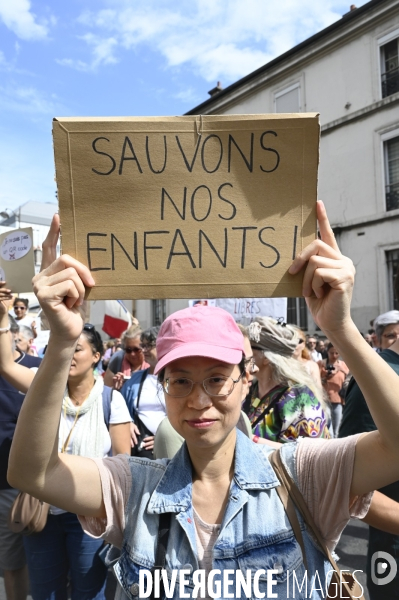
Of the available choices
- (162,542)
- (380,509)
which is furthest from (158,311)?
(162,542)

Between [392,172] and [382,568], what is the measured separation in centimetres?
1420

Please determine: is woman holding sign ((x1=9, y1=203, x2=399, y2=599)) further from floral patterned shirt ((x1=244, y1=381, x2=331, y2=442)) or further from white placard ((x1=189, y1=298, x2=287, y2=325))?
white placard ((x1=189, y1=298, x2=287, y2=325))

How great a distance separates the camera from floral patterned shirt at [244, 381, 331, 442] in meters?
2.66

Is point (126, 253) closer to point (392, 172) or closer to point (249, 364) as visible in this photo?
point (249, 364)

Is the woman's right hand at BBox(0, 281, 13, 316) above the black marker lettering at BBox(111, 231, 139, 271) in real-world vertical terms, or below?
below

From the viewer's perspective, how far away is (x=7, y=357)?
2.64 meters

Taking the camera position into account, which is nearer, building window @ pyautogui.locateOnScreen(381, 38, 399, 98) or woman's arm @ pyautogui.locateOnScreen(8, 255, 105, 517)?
woman's arm @ pyautogui.locateOnScreen(8, 255, 105, 517)

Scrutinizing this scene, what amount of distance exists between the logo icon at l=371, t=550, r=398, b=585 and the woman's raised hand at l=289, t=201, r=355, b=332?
3.80 feet

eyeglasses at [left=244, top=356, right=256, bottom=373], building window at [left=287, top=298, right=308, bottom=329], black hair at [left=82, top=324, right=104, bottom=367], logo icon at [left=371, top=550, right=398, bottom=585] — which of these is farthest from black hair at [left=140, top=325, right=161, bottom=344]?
building window at [left=287, top=298, right=308, bottom=329]

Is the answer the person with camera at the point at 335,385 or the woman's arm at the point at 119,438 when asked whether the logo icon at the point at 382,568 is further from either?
the person with camera at the point at 335,385

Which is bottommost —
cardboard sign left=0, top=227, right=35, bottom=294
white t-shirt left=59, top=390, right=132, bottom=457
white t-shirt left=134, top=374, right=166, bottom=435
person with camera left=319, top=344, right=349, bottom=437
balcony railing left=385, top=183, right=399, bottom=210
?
person with camera left=319, top=344, right=349, bottom=437

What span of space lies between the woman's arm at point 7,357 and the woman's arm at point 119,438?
588 millimetres

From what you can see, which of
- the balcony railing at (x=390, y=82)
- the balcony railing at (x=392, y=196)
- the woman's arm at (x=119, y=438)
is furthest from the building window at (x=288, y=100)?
the woman's arm at (x=119, y=438)

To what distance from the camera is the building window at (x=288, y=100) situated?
54.4 feet
